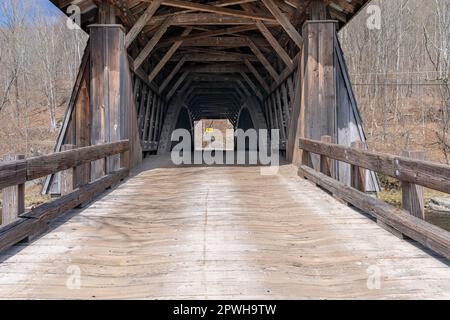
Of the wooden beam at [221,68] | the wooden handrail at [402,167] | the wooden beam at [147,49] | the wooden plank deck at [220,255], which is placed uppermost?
the wooden beam at [221,68]

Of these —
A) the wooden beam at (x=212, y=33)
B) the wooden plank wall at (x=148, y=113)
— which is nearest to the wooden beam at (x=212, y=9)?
the wooden beam at (x=212, y=33)

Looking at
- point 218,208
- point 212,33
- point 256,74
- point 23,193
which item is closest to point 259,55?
point 212,33

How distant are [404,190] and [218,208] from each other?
1.86 meters

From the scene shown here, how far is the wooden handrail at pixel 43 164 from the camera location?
10.0 ft

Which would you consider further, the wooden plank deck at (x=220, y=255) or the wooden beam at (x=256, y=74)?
the wooden beam at (x=256, y=74)

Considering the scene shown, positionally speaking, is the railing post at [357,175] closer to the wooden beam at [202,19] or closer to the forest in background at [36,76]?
the wooden beam at [202,19]

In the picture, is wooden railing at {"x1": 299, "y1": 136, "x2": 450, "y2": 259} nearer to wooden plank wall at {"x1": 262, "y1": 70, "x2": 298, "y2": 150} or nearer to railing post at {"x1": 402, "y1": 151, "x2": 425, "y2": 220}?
railing post at {"x1": 402, "y1": 151, "x2": 425, "y2": 220}

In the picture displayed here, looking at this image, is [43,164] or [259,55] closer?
[43,164]

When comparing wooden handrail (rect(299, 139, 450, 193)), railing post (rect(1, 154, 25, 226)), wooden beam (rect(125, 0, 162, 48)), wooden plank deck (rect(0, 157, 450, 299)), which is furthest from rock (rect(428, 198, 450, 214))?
railing post (rect(1, 154, 25, 226))

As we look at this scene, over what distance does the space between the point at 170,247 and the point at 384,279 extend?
1406mm

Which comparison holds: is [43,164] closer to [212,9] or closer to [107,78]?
[107,78]

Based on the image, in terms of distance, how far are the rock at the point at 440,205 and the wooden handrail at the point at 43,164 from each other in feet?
28.6

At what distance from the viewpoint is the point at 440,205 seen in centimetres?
1140
